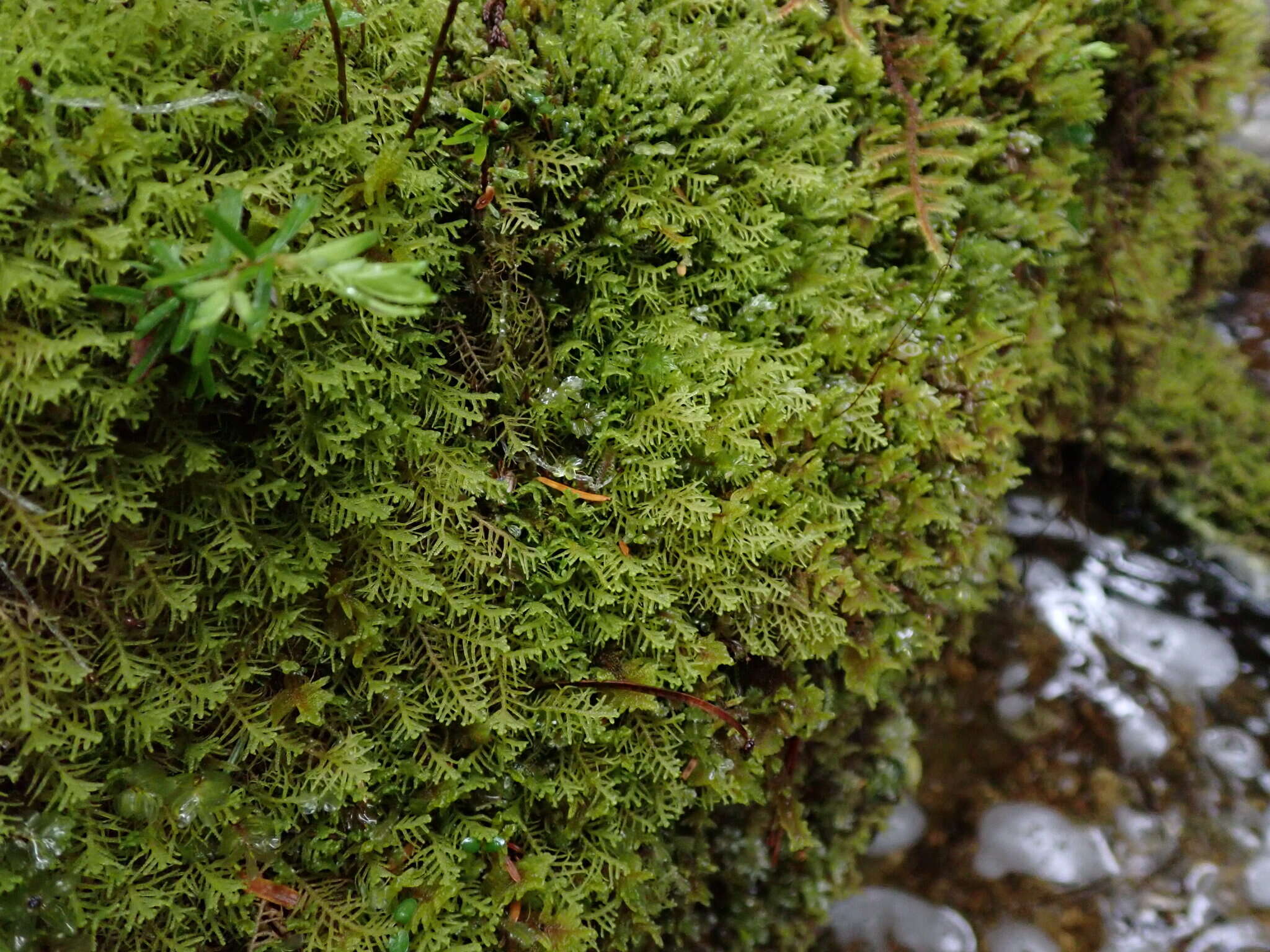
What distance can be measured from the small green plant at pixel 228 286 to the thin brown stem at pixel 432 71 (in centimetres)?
38

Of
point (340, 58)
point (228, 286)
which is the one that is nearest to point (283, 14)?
point (340, 58)

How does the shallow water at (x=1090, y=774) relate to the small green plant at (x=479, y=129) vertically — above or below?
below

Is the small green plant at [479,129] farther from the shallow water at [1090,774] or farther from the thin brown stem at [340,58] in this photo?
the shallow water at [1090,774]

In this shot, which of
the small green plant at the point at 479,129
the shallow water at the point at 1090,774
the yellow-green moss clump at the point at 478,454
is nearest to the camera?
the yellow-green moss clump at the point at 478,454

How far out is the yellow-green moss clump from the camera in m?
1.36

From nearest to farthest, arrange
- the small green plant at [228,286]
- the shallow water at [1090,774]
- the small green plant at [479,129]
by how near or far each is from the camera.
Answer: the small green plant at [228,286], the small green plant at [479,129], the shallow water at [1090,774]

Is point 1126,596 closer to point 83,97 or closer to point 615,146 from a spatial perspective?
point 615,146

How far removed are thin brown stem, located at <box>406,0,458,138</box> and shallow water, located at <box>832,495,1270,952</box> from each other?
106 inches

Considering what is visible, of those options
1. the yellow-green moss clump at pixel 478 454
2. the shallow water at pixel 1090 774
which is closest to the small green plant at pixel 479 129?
the yellow-green moss clump at pixel 478 454

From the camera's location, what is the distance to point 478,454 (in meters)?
1.76

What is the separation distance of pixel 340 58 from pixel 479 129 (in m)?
0.33

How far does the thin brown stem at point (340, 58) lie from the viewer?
56.5 inches

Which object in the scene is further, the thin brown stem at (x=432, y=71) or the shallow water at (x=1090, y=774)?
the shallow water at (x=1090, y=774)

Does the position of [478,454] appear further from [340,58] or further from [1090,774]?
[1090,774]
